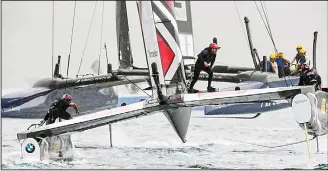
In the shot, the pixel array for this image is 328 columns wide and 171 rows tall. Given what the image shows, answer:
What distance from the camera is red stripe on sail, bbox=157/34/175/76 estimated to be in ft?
21.7

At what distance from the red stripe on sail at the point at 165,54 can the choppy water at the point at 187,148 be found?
119cm

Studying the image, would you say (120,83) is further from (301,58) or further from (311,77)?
(311,77)

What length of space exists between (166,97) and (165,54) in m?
0.44

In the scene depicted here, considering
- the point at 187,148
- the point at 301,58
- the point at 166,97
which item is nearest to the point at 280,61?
the point at 301,58

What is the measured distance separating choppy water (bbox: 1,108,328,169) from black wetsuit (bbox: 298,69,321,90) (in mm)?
928

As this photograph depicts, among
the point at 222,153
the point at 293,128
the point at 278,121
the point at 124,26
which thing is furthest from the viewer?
the point at 278,121

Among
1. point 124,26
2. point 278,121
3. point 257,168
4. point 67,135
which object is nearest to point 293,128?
point 278,121

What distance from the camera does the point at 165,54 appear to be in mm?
6645

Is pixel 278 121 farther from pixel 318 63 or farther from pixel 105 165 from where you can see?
pixel 105 165

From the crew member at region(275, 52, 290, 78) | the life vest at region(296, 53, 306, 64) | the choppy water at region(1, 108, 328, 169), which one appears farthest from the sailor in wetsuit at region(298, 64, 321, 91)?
the crew member at region(275, 52, 290, 78)

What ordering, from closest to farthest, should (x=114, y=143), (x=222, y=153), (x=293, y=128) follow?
(x=222, y=153) → (x=114, y=143) → (x=293, y=128)

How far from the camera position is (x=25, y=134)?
280 inches

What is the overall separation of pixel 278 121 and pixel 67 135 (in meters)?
6.24

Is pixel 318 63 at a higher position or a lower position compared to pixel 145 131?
higher
